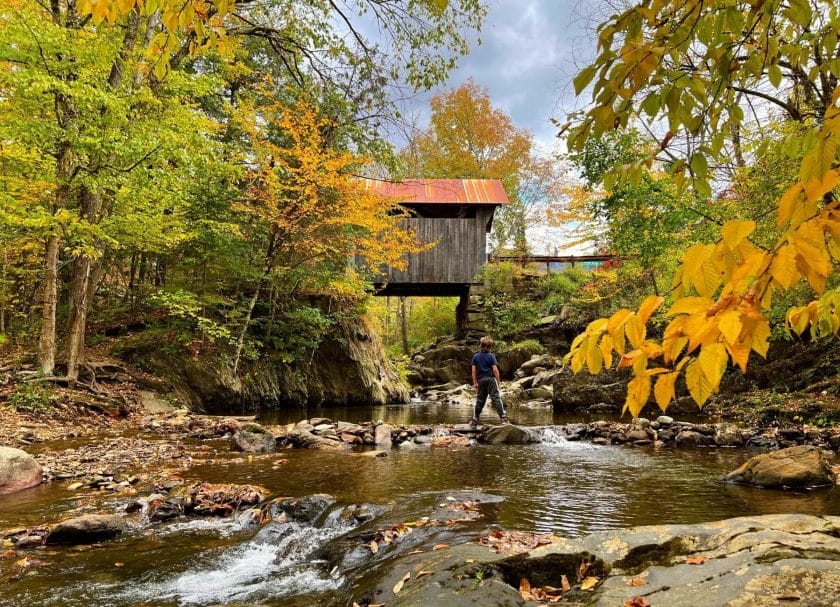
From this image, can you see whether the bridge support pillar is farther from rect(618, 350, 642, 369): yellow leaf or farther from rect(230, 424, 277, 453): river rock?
rect(618, 350, 642, 369): yellow leaf

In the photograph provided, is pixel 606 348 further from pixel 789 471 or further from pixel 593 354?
pixel 789 471

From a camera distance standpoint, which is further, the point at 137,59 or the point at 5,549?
the point at 137,59

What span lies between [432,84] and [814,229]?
950cm

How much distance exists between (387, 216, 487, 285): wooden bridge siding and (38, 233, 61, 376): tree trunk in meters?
15.1

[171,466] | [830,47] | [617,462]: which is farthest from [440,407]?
[830,47]

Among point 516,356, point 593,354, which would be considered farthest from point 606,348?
point 516,356

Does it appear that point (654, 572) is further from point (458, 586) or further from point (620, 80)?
point (620, 80)

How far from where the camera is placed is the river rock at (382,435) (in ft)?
30.8

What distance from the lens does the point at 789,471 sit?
5836 mm

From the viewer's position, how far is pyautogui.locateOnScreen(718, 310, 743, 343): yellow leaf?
948mm

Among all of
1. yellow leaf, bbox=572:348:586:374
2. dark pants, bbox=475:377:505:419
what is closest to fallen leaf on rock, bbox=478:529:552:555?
yellow leaf, bbox=572:348:586:374

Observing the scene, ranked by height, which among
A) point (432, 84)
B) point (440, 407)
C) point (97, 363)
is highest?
point (432, 84)

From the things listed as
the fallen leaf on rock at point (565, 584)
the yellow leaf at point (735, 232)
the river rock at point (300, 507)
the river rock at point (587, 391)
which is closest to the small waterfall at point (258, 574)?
the river rock at point (300, 507)

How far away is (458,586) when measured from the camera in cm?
268
